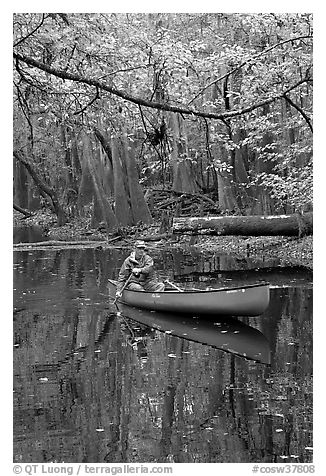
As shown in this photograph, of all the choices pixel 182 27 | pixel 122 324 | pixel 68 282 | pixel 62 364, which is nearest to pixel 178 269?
pixel 68 282

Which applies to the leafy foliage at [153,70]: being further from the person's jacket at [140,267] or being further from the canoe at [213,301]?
the person's jacket at [140,267]

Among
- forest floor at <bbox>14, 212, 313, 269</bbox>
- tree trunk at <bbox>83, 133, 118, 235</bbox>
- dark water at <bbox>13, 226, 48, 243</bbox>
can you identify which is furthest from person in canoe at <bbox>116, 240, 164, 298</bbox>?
tree trunk at <bbox>83, 133, 118, 235</bbox>

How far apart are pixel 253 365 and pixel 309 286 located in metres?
3.61

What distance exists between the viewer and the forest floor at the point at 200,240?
1273cm

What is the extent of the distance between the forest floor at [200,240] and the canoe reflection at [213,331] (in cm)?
367

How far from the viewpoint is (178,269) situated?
40.9 feet

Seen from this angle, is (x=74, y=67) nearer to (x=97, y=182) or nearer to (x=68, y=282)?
(x=68, y=282)

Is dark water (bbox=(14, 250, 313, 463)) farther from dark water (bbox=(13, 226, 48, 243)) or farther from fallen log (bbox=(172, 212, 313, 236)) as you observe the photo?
dark water (bbox=(13, 226, 48, 243))

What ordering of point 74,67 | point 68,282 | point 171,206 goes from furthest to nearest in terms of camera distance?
point 171,206 < point 68,282 < point 74,67

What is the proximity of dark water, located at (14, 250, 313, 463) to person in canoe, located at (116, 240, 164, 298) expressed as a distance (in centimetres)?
51

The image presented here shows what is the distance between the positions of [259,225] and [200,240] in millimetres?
3048

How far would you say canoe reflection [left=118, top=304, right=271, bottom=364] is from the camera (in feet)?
22.8
